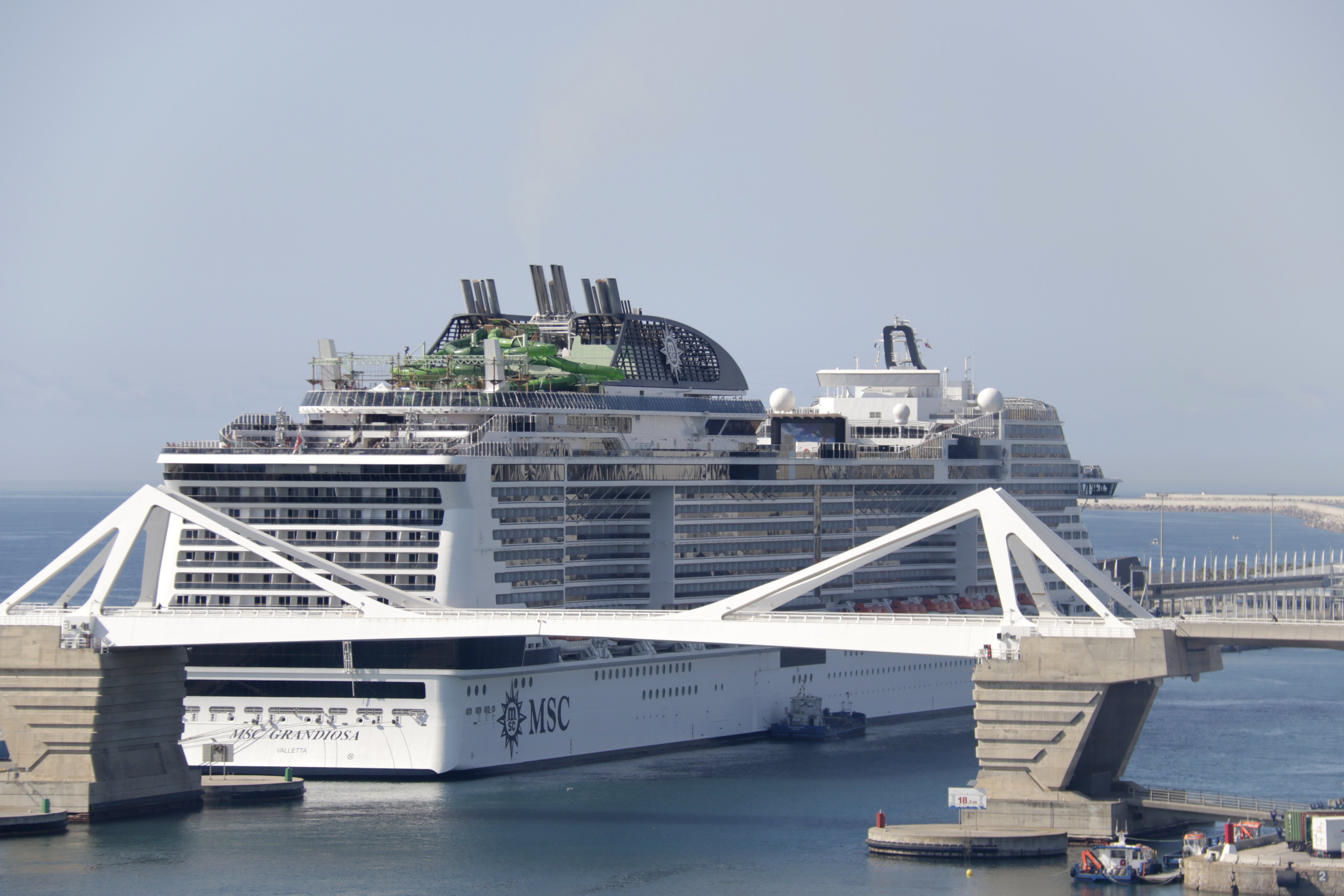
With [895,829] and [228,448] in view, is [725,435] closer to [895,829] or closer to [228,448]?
[228,448]

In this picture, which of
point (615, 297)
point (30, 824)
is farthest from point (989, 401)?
point (30, 824)

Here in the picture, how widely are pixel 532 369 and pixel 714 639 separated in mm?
18144

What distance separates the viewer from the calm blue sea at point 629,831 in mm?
54188

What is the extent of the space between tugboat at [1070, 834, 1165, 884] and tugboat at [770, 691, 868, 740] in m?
24.6

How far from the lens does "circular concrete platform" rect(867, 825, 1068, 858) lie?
56.7 metres

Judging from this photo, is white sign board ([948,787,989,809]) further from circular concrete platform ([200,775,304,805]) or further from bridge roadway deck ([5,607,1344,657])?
circular concrete platform ([200,775,304,805])

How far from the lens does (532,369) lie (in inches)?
2995

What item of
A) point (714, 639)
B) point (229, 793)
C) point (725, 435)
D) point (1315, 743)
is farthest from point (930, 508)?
point (229, 793)

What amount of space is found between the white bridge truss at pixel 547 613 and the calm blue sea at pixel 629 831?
17.9 feet

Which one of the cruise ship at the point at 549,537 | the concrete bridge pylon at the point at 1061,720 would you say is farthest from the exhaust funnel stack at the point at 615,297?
the concrete bridge pylon at the point at 1061,720

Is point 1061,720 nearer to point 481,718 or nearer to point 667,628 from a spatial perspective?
point 667,628

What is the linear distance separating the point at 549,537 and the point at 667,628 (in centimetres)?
1069

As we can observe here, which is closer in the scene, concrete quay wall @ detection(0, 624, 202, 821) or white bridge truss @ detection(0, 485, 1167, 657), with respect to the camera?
white bridge truss @ detection(0, 485, 1167, 657)

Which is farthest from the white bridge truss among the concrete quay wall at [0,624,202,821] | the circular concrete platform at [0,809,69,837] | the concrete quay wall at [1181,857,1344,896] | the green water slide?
the green water slide
